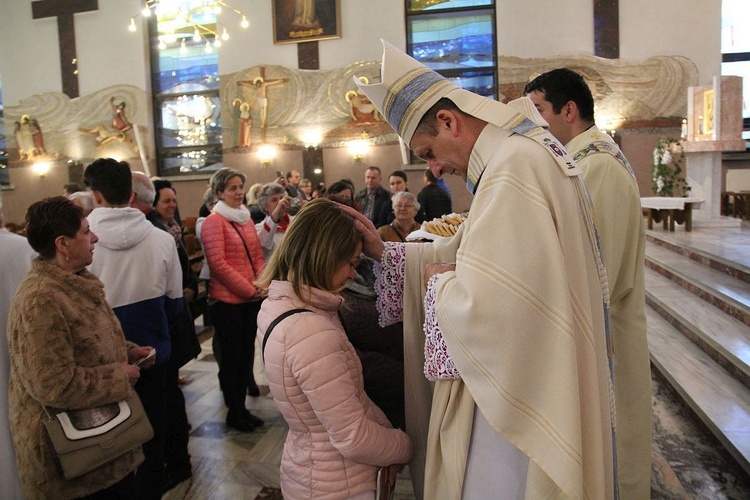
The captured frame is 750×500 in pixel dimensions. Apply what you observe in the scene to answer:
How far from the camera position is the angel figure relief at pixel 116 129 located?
530 inches

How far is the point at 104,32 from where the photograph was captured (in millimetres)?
13531

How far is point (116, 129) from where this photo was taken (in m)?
13.5

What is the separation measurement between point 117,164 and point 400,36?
1086 centimetres

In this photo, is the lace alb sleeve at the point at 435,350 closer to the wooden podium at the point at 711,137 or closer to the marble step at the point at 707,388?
the marble step at the point at 707,388

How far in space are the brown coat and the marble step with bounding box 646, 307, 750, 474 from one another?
2.79 metres

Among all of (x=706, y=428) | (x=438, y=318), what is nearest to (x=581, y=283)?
(x=438, y=318)

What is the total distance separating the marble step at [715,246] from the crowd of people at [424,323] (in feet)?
12.7

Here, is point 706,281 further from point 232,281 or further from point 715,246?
point 232,281

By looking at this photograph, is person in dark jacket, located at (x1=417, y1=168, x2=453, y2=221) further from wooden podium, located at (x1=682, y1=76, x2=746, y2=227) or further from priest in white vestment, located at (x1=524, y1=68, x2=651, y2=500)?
wooden podium, located at (x1=682, y1=76, x2=746, y2=227)

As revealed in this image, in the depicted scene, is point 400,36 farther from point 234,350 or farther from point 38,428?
point 38,428

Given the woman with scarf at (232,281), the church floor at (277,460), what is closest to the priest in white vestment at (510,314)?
the church floor at (277,460)

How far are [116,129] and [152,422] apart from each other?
12779 mm

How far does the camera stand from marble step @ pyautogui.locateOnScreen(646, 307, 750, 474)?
8.89 ft

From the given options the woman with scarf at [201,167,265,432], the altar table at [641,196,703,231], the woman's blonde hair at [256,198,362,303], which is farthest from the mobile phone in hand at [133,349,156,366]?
the altar table at [641,196,703,231]
